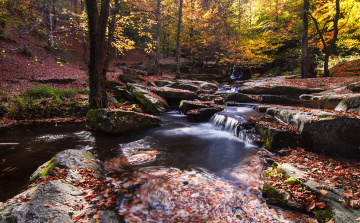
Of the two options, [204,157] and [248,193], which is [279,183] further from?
[204,157]

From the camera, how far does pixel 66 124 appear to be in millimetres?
8734

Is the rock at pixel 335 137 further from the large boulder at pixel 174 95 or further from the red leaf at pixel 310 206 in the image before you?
the large boulder at pixel 174 95

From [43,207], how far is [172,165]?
10.1 feet

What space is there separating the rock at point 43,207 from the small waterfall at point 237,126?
18.8 feet

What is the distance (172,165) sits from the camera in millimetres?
5043

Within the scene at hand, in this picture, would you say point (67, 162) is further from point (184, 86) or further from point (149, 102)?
point (184, 86)

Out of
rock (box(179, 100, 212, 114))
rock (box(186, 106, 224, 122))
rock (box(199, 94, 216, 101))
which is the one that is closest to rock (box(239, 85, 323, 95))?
rock (box(199, 94, 216, 101))

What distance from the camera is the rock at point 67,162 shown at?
3.58 meters

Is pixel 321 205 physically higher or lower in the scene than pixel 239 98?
lower

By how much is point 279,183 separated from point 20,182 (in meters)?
5.56

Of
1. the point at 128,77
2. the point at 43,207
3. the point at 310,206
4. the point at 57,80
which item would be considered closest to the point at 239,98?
the point at 310,206

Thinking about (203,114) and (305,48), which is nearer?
(203,114)

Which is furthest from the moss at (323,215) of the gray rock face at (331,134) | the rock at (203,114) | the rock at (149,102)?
the rock at (149,102)

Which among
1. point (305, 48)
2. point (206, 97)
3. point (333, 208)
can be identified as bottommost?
point (333, 208)
